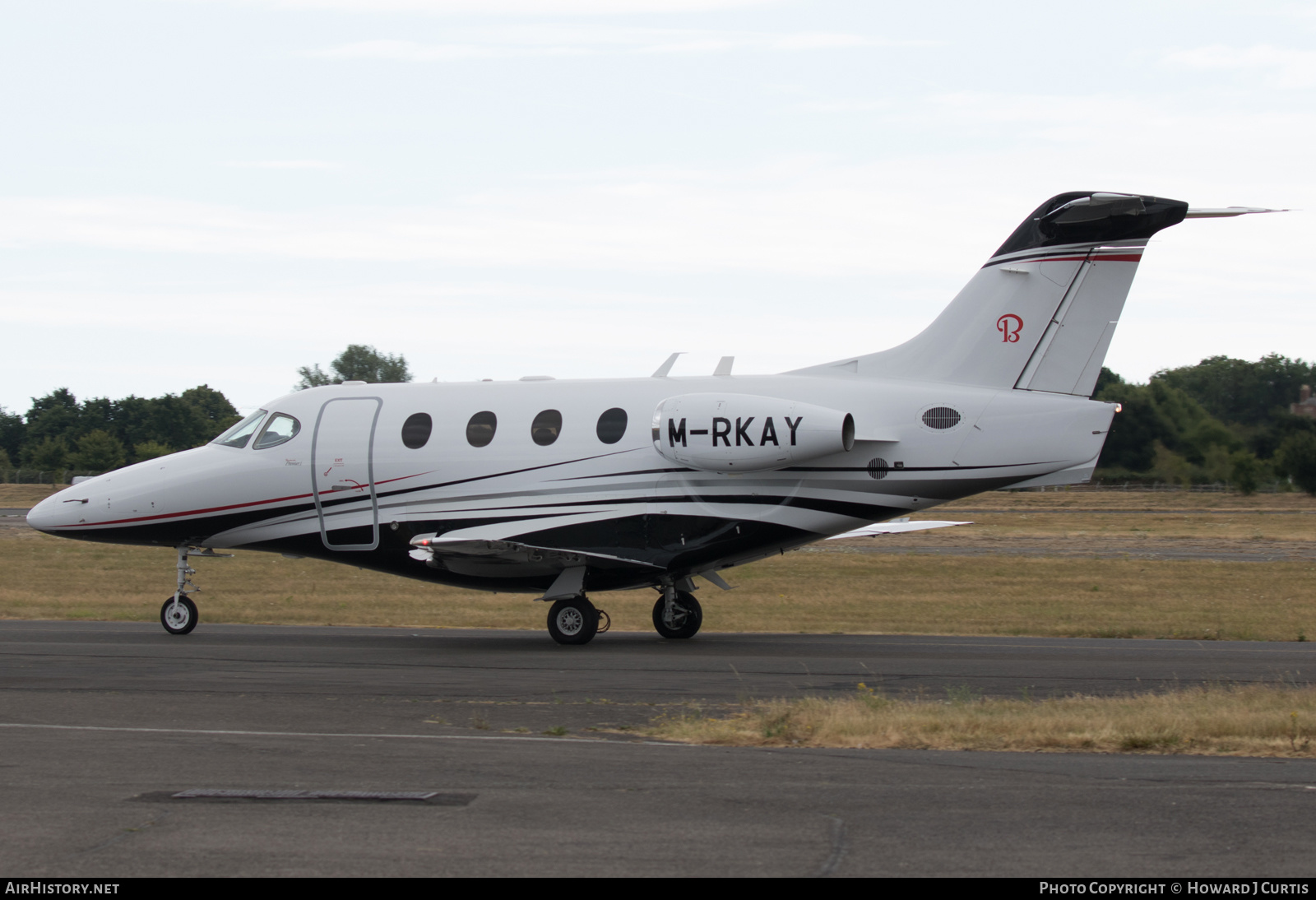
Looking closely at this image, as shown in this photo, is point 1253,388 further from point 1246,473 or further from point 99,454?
point 99,454

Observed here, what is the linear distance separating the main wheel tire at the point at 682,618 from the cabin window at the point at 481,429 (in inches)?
149

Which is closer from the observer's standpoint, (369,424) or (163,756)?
(163,756)

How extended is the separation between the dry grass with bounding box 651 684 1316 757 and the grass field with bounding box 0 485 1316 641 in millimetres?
9581

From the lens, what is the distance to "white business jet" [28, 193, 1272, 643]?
18438mm

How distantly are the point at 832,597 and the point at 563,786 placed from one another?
782 inches

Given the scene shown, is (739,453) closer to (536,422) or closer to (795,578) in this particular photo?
(536,422)

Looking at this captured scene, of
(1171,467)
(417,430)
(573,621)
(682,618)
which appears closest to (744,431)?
(682,618)

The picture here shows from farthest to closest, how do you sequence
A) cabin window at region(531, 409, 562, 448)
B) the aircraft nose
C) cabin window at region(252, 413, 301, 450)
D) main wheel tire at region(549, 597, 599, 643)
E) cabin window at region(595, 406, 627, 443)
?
the aircraft nose
cabin window at region(252, 413, 301, 450)
cabin window at region(531, 409, 562, 448)
cabin window at region(595, 406, 627, 443)
main wheel tire at region(549, 597, 599, 643)

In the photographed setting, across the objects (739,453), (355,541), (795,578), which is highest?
(739,453)

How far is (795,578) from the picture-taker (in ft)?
108

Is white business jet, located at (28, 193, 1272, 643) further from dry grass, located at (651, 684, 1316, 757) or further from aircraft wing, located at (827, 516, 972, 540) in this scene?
dry grass, located at (651, 684, 1316, 757)

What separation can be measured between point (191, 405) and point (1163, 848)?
110434 millimetres

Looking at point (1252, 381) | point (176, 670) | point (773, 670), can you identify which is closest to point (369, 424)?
point (176, 670)

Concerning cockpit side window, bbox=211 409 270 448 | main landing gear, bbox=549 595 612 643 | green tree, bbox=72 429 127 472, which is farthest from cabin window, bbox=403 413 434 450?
green tree, bbox=72 429 127 472
